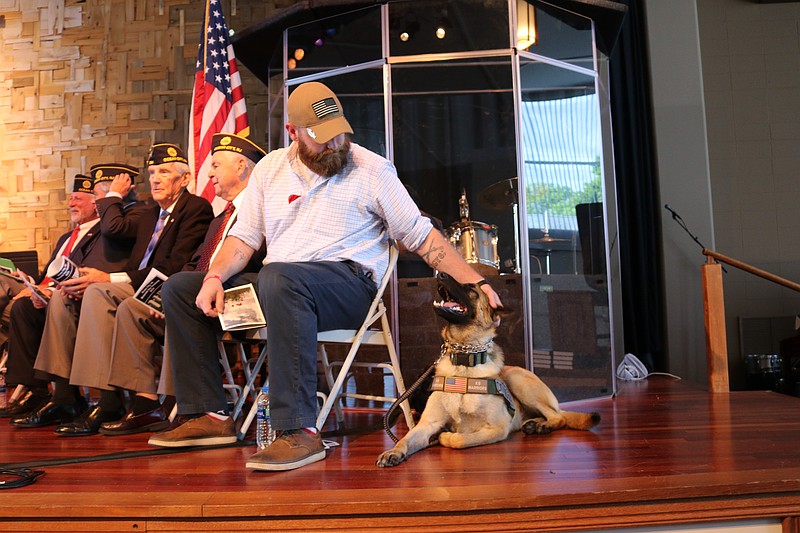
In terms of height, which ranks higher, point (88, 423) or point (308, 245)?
point (308, 245)

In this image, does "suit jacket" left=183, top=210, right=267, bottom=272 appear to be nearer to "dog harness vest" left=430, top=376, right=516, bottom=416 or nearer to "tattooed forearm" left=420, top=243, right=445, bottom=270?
"tattooed forearm" left=420, top=243, right=445, bottom=270

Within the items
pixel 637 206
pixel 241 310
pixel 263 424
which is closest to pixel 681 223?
pixel 637 206

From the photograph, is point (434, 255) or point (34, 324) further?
point (34, 324)

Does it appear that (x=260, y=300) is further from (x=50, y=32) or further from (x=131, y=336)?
(x=50, y=32)

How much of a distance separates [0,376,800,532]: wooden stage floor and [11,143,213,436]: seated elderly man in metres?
0.67

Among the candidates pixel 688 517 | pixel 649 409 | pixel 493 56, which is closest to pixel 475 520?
pixel 688 517

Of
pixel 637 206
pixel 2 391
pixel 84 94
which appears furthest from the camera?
pixel 637 206

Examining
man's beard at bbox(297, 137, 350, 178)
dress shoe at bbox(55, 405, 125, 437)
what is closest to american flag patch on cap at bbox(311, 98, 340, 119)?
man's beard at bbox(297, 137, 350, 178)

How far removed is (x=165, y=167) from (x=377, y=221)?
138 cm

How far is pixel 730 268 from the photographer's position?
6.87 meters

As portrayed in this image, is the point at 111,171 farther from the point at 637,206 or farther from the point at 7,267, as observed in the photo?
the point at 637,206

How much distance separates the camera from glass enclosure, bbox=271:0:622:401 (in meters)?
4.17

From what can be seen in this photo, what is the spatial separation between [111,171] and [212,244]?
1499 mm

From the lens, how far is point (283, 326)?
96.0 inches
